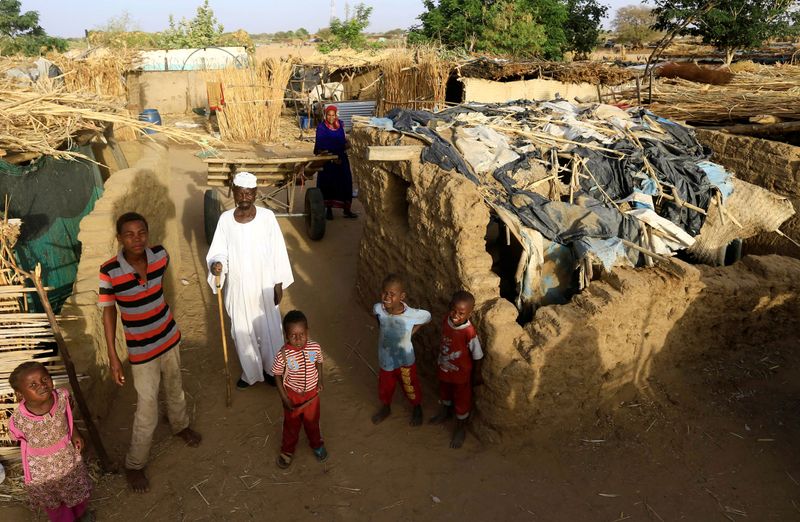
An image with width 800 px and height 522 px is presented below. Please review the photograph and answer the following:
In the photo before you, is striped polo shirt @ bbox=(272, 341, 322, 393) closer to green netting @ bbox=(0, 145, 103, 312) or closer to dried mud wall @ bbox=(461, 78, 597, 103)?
green netting @ bbox=(0, 145, 103, 312)

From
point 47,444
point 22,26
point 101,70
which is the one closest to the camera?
point 47,444

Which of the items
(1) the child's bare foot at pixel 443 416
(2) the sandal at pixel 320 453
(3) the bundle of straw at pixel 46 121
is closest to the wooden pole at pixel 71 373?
(2) the sandal at pixel 320 453

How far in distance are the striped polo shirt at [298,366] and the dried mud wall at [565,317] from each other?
1.21m

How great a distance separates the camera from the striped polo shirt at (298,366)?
11.9 feet

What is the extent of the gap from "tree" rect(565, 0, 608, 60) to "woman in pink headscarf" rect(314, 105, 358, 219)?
17.1 metres

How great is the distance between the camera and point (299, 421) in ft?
12.4

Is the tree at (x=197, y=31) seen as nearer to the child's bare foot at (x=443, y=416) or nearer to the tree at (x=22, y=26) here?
the tree at (x=22, y=26)

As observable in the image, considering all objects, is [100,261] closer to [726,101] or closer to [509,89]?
[726,101]

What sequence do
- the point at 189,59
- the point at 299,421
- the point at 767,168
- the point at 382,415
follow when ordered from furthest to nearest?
the point at 189,59 → the point at 767,168 → the point at 382,415 → the point at 299,421

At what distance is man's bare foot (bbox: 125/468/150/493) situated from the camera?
357 centimetres

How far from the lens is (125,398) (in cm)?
443

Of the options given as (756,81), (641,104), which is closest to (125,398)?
(641,104)

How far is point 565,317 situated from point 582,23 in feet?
71.6

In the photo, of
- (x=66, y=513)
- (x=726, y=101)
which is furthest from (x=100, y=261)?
(x=726, y=101)
